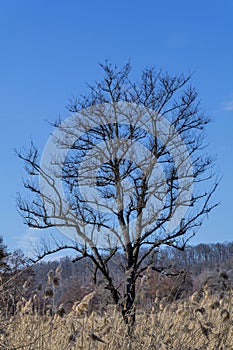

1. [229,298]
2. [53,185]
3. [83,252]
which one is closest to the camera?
[229,298]

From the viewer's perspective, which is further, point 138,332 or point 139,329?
point 139,329

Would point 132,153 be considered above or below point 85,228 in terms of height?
above

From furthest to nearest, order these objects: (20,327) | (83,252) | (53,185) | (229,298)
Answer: (53,185) → (83,252) → (20,327) → (229,298)

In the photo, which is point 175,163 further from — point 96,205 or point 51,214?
point 51,214

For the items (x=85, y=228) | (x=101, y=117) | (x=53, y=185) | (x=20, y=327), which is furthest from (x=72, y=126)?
(x=20, y=327)

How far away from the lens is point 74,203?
35.2 ft

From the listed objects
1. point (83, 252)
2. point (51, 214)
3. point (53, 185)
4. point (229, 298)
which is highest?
point (53, 185)

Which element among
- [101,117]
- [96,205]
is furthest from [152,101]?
[96,205]

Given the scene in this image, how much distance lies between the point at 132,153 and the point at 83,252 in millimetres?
2453

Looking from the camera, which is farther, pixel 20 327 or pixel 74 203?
pixel 74 203

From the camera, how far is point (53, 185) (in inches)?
427

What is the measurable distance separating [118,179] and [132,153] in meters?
0.67

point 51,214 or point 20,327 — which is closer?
point 20,327

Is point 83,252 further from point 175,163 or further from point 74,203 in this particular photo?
point 175,163
